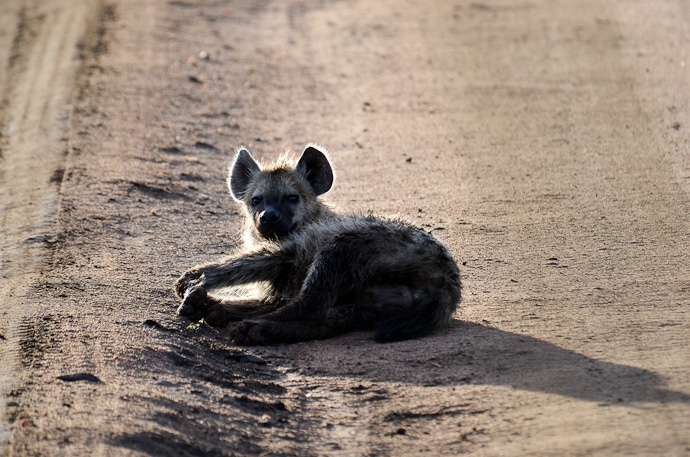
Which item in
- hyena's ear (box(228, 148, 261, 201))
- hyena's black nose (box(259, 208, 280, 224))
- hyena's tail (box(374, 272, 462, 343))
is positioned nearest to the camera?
hyena's tail (box(374, 272, 462, 343))

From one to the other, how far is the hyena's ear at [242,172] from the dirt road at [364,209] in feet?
1.26

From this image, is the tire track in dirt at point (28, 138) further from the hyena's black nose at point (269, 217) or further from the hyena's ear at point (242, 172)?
the hyena's black nose at point (269, 217)

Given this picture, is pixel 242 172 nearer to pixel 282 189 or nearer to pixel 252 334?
pixel 282 189

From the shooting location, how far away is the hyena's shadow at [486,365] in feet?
13.0

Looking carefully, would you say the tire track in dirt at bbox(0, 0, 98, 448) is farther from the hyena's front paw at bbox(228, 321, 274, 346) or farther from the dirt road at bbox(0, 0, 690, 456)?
the hyena's front paw at bbox(228, 321, 274, 346)

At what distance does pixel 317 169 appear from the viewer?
625 centimetres

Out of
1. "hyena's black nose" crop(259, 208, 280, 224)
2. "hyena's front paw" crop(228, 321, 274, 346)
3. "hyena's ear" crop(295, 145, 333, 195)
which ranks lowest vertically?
"hyena's front paw" crop(228, 321, 274, 346)

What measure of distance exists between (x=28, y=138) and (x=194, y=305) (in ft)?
14.5

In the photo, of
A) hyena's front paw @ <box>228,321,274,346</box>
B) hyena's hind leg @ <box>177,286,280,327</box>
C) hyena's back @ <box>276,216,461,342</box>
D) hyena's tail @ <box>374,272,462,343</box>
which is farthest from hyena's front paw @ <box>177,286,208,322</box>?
hyena's tail @ <box>374,272,462,343</box>

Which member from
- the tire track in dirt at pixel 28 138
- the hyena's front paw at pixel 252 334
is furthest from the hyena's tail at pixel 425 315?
the tire track in dirt at pixel 28 138

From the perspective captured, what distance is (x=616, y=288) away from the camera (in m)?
5.29

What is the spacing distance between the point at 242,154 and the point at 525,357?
2.60m

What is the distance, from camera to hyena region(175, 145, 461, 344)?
489 cm

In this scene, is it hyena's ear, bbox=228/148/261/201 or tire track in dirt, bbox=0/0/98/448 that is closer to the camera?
tire track in dirt, bbox=0/0/98/448
